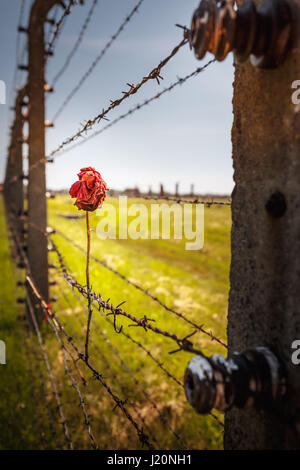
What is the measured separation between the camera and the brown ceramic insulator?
616 mm

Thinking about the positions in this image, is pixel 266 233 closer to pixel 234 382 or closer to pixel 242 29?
pixel 234 382

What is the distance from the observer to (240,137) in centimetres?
84

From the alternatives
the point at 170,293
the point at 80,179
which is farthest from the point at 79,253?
the point at 80,179

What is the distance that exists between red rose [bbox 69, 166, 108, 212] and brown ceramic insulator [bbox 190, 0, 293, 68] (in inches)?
27.9

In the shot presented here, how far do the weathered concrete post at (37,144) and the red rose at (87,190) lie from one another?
306 centimetres

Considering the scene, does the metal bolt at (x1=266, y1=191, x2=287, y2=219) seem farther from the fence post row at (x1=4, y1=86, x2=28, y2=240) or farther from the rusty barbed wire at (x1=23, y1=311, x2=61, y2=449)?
the fence post row at (x1=4, y1=86, x2=28, y2=240)

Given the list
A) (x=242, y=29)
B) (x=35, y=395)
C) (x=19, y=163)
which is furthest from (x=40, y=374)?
(x=19, y=163)

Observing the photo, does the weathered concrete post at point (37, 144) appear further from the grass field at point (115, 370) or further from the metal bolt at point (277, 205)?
the metal bolt at point (277, 205)

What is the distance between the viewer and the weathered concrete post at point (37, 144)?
4.05m

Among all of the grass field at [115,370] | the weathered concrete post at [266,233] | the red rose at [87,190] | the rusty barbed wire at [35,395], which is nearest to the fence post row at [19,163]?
the grass field at [115,370]

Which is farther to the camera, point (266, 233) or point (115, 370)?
point (115, 370)

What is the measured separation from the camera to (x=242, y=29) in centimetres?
64

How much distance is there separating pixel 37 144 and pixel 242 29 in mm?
3990

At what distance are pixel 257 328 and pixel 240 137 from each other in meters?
0.53
